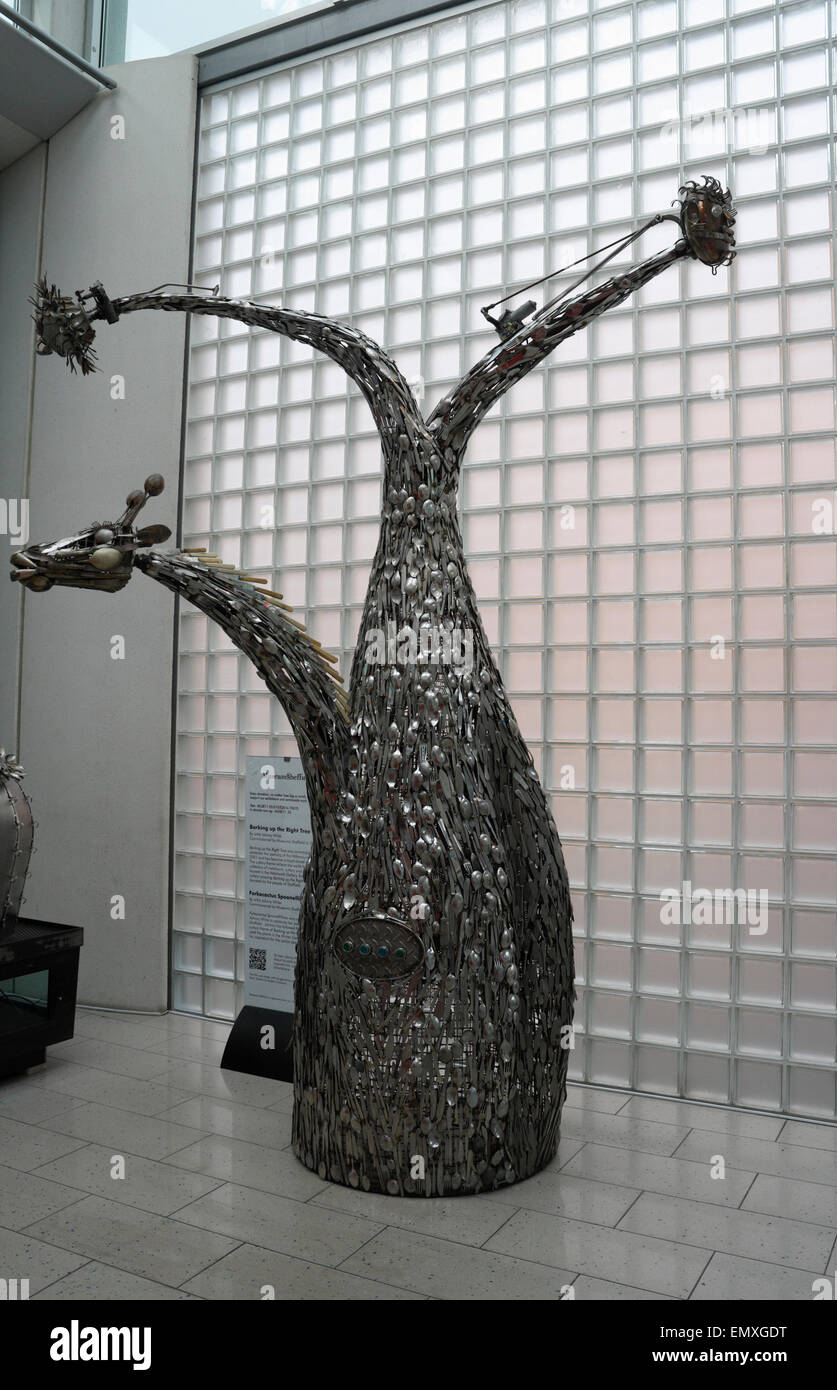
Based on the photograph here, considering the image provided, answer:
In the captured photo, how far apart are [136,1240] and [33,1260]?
0.22 meters

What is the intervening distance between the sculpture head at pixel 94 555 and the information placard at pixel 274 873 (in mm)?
1251

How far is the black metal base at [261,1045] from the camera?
3.57 meters

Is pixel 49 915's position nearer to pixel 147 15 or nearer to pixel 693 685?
pixel 693 685

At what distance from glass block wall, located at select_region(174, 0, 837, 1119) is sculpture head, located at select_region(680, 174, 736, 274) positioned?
877mm

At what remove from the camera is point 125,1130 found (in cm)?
309

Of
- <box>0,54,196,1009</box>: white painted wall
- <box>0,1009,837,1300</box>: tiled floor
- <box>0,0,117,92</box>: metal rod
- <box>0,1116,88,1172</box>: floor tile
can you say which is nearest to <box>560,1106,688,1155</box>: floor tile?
<box>0,1009,837,1300</box>: tiled floor

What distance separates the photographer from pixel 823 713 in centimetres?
331

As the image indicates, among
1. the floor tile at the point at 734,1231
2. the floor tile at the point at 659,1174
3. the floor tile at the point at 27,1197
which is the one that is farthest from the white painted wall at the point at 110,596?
the floor tile at the point at 734,1231

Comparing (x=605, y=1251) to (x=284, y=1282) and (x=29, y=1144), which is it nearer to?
(x=284, y=1282)

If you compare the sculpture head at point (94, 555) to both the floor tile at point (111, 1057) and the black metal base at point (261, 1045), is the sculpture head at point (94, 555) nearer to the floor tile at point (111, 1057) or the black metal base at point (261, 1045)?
the black metal base at point (261, 1045)

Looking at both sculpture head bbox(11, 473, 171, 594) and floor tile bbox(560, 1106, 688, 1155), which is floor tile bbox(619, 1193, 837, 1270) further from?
sculpture head bbox(11, 473, 171, 594)
